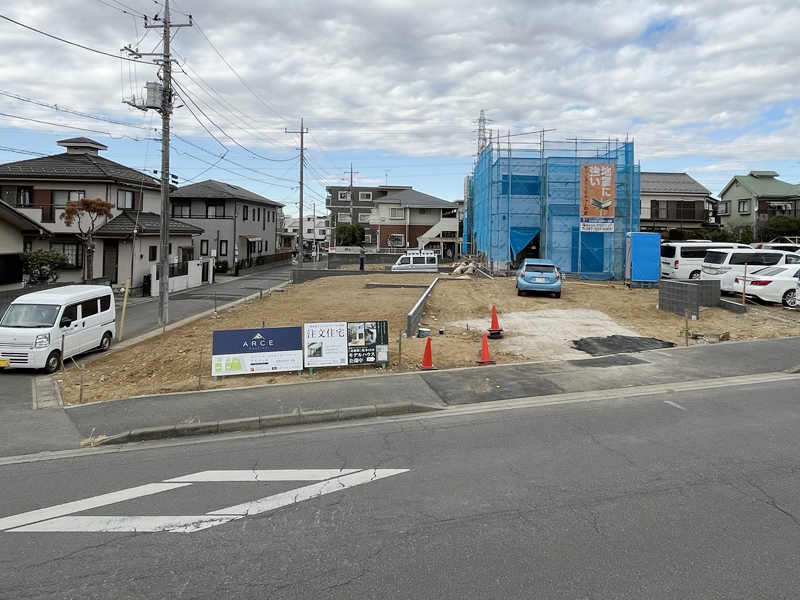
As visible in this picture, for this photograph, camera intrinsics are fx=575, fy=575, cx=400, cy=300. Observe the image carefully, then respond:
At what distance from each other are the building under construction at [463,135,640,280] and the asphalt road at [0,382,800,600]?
28832 mm

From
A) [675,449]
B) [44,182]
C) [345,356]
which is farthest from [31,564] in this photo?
[44,182]

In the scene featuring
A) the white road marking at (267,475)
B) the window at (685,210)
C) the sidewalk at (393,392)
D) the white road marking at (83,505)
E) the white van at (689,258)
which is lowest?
the white road marking at (83,505)

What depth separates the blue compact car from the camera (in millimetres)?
23562

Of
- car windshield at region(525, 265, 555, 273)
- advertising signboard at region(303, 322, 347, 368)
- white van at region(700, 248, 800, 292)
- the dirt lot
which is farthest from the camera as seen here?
car windshield at region(525, 265, 555, 273)

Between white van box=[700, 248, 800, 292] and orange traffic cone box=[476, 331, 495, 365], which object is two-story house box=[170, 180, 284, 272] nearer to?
white van box=[700, 248, 800, 292]

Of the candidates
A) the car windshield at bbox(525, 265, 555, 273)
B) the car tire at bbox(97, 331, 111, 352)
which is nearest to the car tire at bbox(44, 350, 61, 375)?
the car tire at bbox(97, 331, 111, 352)

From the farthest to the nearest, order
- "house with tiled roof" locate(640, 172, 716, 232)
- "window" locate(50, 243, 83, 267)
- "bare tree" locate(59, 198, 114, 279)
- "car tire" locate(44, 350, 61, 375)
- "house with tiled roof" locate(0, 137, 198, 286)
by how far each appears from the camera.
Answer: "house with tiled roof" locate(640, 172, 716, 232)
"window" locate(50, 243, 83, 267)
"house with tiled roof" locate(0, 137, 198, 286)
"bare tree" locate(59, 198, 114, 279)
"car tire" locate(44, 350, 61, 375)

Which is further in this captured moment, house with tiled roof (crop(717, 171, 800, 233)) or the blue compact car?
house with tiled roof (crop(717, 171, 800, 233))

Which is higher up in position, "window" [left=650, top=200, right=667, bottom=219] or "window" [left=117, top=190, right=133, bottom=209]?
"window" [left=650, top=200, right=667, bottom=219]

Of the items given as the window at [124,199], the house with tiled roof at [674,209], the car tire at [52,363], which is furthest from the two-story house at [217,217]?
the house with tiled roof at [674,209]

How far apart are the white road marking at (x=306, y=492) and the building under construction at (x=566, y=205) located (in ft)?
102

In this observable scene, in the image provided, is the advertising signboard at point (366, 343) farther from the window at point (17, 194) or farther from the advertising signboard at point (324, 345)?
the window at point (17, 194)

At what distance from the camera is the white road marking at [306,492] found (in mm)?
5395

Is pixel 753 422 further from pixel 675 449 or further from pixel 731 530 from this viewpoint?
pixel 731 530
